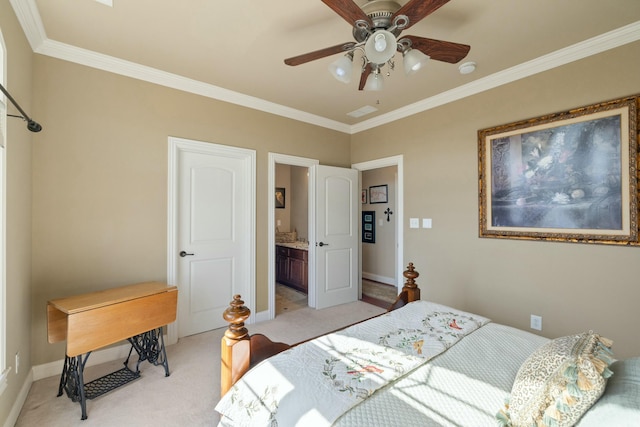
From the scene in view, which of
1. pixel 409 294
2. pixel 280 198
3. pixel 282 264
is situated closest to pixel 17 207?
pixel 409 294

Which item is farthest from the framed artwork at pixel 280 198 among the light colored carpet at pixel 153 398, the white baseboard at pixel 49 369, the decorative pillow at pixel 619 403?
the decorative pillow at pixel 619 403

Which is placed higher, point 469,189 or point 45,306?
point 469,189

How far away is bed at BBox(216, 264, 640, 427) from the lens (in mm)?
852

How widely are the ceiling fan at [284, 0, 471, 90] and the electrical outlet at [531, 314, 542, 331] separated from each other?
230 centimetres

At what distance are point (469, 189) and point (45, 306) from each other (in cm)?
393

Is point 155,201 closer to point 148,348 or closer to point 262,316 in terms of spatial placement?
point 148,348

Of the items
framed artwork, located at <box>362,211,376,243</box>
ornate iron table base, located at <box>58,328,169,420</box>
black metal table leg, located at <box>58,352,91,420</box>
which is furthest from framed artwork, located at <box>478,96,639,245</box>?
black metal table leg, located at <box>58,352,91,420</box>

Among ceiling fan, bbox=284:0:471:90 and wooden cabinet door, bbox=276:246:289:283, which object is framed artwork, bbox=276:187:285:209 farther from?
ceiling fan, bbox=284:0:471:90

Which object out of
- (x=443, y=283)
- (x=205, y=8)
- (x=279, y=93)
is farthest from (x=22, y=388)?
(x=443, y=283)

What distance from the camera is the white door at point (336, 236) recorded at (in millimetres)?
3814

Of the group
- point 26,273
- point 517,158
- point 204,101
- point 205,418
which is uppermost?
point 204,101

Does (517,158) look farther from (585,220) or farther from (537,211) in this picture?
(585,220)

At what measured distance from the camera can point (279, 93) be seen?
10.3 feet

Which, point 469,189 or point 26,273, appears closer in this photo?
point 26,273
